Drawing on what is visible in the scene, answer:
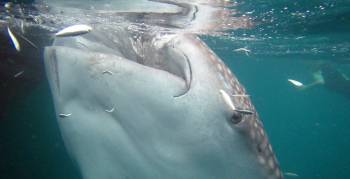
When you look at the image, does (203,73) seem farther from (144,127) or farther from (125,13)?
(125,13)

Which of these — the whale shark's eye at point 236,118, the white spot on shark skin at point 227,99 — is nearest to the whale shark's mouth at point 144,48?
the white spot on shark skin at point 227,99

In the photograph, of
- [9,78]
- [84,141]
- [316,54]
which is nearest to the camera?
[84,141]

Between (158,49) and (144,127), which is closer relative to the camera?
(144,127)

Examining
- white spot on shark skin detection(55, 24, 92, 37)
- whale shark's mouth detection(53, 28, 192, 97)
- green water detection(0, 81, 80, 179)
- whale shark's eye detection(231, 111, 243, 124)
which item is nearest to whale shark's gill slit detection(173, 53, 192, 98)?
whale shark's mouth detection(53, 28, 192, 97)

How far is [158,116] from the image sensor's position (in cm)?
228

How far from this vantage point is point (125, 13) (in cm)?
797

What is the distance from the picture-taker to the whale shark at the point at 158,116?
2.30 meters

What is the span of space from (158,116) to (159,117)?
1 cm

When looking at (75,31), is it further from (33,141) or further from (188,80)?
(33,141)

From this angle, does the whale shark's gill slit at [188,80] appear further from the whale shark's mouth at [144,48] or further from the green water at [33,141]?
the green water at [33,141]

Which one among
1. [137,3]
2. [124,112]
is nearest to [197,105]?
[124,112]

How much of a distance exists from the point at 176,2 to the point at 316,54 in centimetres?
Answer: 1979

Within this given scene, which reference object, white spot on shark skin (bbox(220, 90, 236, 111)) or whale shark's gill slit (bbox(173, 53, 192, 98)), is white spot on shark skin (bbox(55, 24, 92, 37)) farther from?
white spot on shark skin (bbox(220, 90, 236, 111))

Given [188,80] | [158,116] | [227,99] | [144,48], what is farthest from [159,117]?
[144,48]
